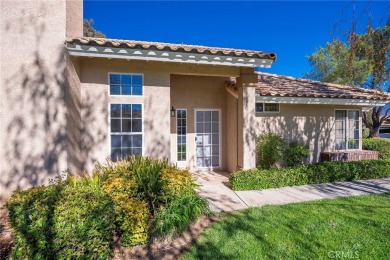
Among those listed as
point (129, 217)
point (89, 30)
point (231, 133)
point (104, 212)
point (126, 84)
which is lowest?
point (129, 217)

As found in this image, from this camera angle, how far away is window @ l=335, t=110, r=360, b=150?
12.6 metres

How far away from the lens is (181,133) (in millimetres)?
10688

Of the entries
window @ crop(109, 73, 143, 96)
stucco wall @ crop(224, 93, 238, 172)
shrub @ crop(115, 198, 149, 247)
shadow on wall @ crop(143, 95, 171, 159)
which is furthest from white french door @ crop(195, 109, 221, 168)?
shrub @ crop(115, 198, 149, 247)

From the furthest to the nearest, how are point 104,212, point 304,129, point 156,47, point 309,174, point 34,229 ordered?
point 304,129 < point 309,174 < point 156,47 < point 104,212 < point 34,229

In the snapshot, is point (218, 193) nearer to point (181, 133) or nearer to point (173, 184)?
point (173, 184)

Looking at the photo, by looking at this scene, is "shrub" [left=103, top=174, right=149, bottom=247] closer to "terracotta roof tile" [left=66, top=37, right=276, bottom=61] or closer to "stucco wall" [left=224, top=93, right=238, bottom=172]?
"terracotta roof tile" [left=66, top=37, right=276, bottom=61]

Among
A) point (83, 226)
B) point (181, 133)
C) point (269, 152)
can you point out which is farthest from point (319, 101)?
point (83, 226)

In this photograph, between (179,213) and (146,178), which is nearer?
(179,213)

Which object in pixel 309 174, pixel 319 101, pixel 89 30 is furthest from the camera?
pixel 89 30

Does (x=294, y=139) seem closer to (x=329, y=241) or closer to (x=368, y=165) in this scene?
(x=368, y=165)

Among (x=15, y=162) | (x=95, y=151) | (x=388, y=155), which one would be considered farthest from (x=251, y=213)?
(x=388, y=155)

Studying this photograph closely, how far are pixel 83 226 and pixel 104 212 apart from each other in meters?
0.38

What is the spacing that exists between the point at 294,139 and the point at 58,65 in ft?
36.2

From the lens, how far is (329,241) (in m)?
4.35
